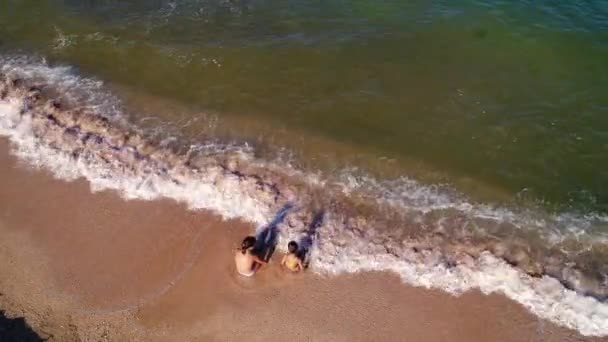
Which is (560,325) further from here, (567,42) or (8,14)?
(8,14)

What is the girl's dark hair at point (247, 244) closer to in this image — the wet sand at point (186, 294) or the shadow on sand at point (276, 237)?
the shadow on sand at point (276, 237)

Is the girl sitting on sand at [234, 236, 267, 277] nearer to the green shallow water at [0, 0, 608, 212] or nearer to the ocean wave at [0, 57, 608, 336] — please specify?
the ocean wave at [0, 57, 608, 336]

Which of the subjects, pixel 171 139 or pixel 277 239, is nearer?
pixel 277 239

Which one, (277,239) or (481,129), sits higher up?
(481,129)

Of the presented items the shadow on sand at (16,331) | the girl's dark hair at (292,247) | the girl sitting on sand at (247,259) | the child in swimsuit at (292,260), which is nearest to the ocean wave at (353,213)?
the child in swimsuit at (292,260)

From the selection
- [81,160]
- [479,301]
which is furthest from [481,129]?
[81,160]

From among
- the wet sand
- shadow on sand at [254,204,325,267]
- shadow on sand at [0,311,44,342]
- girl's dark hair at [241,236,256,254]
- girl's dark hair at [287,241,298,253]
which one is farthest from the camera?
shadow on sand at [254,204,325,267]

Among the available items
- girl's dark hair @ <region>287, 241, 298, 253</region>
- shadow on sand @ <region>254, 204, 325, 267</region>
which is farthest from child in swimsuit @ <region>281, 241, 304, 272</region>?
shadow on sand @ <region>254, 204, 325, 267</region>
